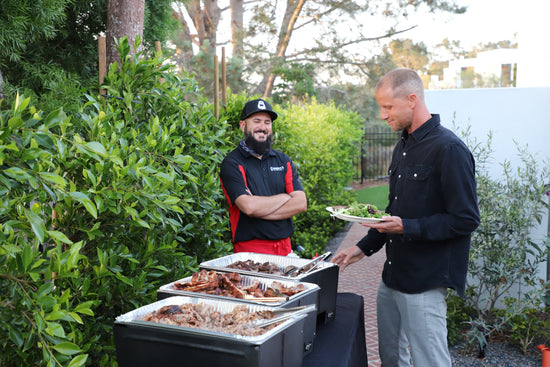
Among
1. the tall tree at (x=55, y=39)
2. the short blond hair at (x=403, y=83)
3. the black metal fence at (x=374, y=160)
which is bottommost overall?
the black metal fence at (x=374, y=160)

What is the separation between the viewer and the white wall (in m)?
5.55

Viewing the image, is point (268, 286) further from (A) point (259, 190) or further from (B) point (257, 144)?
(B) point (257, 144)

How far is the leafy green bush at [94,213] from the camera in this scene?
1.70 m

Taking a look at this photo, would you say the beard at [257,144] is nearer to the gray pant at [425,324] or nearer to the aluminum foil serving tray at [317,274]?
the aluminum foil serving tray at [317,274]

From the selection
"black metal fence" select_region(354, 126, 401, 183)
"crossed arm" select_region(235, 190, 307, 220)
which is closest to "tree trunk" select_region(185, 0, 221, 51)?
"black metal fence" select_region(354, 126, 401, 183)

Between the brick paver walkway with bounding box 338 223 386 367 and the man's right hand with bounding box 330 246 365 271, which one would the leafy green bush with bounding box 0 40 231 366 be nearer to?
the man's right hand with bounding box 330 246 365 271

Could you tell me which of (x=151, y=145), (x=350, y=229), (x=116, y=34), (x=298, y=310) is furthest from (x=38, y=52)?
(x=350, y=229)

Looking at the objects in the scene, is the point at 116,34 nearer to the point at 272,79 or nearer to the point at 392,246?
the point at 392,246

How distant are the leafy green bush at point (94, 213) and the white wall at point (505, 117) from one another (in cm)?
312

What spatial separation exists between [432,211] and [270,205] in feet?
3.73

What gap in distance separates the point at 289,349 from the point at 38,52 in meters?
5.34

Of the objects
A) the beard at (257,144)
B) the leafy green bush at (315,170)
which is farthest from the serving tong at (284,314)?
the leafy green bush at (315,170)

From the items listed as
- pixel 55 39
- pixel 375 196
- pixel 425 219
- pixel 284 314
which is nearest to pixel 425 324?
pixel 425 219

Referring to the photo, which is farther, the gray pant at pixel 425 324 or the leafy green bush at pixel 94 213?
the gray pant at pixel 425 324
